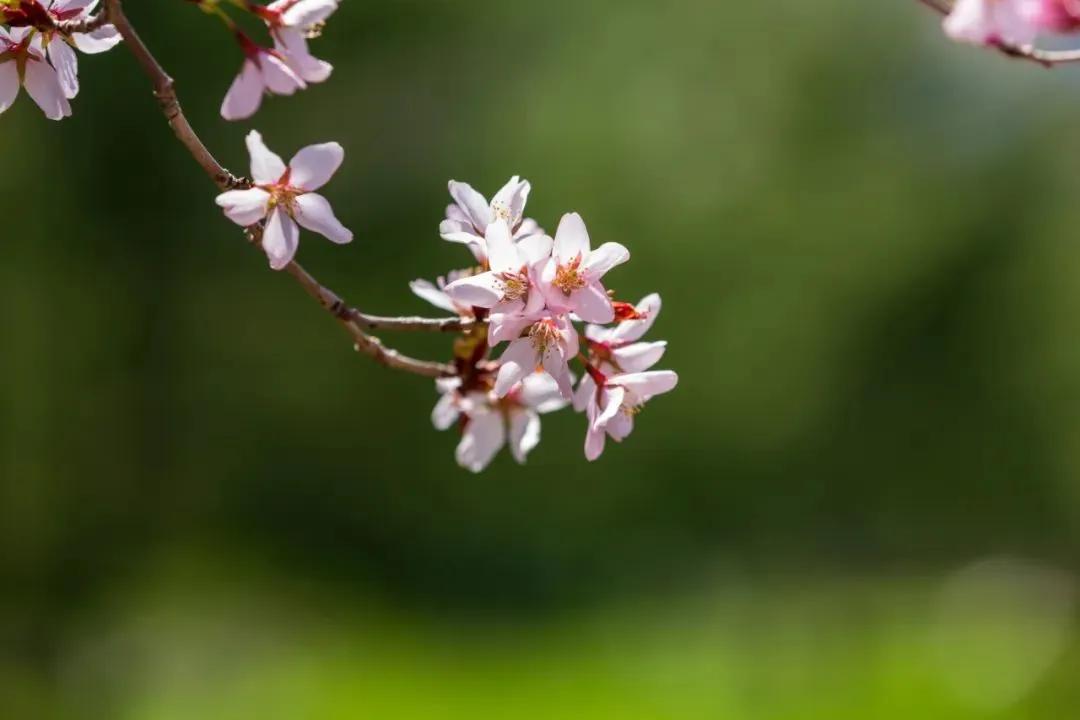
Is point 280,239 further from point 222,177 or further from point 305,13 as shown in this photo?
point 305,13

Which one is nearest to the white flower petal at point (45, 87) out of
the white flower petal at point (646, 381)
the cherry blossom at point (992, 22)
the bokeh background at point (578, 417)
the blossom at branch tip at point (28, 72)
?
the blossom at branch tip at point (28, 72)

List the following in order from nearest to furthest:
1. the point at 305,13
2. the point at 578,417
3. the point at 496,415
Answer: the point at 305,13
the point at 496,415
the point at 578,417

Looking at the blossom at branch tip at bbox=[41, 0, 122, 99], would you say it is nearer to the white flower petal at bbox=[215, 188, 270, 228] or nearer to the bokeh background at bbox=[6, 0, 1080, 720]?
the white flower petal at bbox=[215, 188, 270, 228]

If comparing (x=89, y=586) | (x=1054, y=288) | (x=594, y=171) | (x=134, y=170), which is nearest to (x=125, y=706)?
(x=89, y=586)

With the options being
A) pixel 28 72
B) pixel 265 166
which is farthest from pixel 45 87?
pixel 265 166

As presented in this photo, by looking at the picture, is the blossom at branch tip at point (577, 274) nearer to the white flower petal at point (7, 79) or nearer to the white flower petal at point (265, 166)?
the white flower petal at point (265, 166)
